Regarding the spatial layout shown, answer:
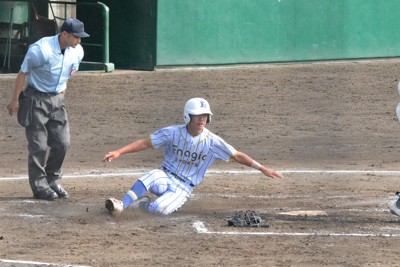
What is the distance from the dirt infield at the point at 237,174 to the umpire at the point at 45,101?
1.12 feet

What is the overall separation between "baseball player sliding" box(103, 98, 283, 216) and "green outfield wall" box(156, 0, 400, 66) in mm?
9038

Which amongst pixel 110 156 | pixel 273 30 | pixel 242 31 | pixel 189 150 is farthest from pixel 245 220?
pixel 273 30

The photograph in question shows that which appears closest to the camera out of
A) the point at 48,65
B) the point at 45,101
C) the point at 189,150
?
the point at 189,150

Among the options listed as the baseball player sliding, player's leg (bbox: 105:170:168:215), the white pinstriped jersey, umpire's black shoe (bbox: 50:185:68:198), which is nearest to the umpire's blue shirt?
umpire's black shoe (bbox: 50:185:68:198)

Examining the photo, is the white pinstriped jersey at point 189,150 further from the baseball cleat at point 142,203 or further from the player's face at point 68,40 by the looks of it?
the player's face at point 68,40

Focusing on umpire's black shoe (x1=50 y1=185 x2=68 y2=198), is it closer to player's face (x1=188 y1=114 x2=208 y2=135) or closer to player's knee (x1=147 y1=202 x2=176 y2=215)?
player's knee (x1=147 y1=202 x2=176 y2=215)

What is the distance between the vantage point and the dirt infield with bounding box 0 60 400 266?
343 inches

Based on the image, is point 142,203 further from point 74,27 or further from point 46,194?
point 74,27

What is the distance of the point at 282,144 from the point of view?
14.7 metres

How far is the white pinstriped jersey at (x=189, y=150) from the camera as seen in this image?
33.4ft

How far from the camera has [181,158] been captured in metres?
10.2

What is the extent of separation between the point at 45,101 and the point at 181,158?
4.76ft

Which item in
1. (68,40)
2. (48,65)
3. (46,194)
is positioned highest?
(68,40)

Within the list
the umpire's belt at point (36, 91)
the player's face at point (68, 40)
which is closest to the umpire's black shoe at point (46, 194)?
the umpire's belt at point (36, 91)
